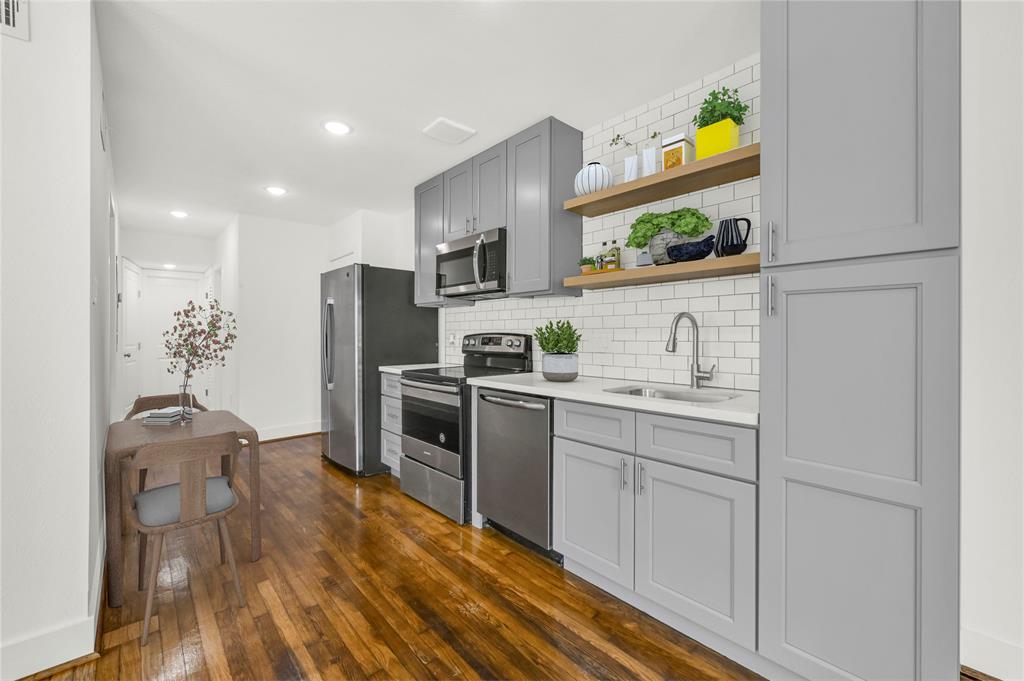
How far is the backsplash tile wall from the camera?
219cm

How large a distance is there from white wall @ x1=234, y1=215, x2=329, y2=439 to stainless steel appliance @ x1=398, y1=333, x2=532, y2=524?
2.54 m

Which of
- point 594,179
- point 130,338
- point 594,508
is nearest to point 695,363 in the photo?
point 594,508

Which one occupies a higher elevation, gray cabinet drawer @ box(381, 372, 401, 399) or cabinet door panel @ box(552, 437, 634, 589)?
gray cabinet drawer @ box(381, 372, 401, 399)

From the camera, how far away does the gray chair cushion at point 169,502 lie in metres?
1.93

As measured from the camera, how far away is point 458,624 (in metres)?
1.89

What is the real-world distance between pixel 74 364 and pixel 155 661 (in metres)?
1.13

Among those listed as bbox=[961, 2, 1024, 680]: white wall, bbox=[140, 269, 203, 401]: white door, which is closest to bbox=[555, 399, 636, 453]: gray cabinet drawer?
bbox=[961, 2, 1024, 680]: white wall

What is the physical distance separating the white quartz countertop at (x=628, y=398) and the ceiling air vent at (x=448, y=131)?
1.60m

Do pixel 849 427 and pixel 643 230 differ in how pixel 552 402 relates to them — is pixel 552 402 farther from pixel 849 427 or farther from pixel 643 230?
pixel 849 427

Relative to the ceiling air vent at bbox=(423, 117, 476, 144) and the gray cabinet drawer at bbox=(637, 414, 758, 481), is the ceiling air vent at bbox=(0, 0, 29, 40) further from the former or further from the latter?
the gray cabinet drawer at bbox=(637, 414, 758, 481)

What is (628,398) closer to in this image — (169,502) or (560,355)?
(560,355)

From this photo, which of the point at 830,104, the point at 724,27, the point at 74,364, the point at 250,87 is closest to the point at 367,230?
the point at 250,87

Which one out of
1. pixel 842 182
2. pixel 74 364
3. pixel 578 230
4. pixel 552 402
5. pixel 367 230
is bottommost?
pixel 552 402

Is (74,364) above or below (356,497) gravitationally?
above
